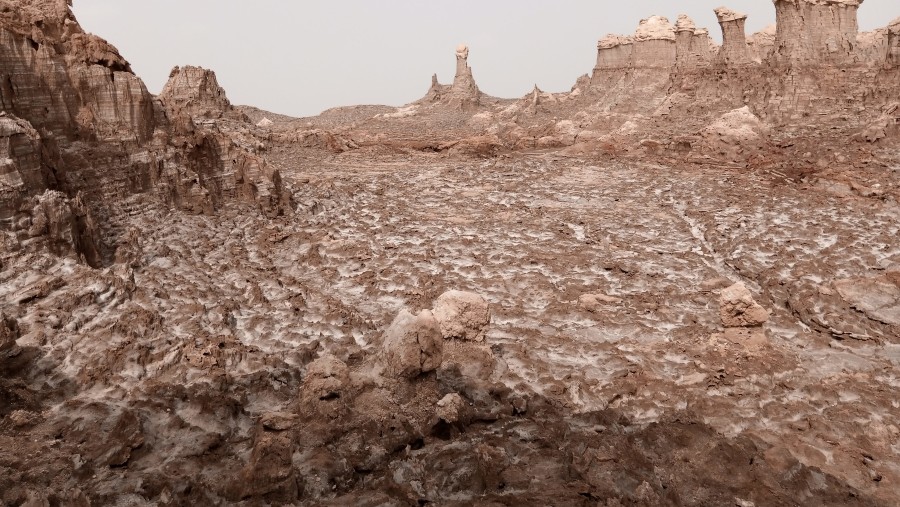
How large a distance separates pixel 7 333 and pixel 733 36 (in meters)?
30.1

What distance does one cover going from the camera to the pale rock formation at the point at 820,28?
77.8ft

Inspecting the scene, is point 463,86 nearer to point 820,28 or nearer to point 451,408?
point 820,28

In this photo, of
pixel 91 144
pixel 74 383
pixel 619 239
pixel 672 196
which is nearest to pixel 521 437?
pixel 74 383

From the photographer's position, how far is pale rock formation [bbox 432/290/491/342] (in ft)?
26.3

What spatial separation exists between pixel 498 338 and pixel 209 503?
4925 mm

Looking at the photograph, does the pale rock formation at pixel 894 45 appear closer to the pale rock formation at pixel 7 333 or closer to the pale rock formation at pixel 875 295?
the pale rock formation at pixel 875 295

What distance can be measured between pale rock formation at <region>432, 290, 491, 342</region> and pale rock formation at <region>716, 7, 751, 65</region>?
25342mm

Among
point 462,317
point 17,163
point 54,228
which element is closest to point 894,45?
point 462,317

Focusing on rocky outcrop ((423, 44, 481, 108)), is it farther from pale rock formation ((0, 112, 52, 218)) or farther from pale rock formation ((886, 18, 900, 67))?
pale rock formation ((0, 112, 52, 218))

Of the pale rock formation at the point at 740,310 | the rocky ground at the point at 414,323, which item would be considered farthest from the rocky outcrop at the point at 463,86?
the pale rock formation at the point at 740,310

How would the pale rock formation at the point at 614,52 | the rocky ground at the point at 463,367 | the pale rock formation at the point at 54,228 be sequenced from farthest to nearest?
the pale rock formation at the point at 614,52
the pale rock formation at the point at 54,228
the rocky ground at the point at 463,367

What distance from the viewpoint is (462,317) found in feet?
26.5

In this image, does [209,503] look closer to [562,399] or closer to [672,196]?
[562,399]

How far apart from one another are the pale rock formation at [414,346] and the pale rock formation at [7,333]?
4.38m
